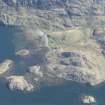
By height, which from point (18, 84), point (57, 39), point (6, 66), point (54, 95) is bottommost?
point (54, 95)

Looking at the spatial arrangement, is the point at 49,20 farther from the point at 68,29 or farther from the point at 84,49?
the point at 84,49

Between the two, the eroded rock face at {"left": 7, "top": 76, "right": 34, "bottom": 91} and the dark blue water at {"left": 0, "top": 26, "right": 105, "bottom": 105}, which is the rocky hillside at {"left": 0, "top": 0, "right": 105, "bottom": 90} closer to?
the eroded rock face at {"left": 7, "top": 76, "right": 34, "bottom": 91}

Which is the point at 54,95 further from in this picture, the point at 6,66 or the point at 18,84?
the point at 6,66

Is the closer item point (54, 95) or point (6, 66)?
point (54, 95)

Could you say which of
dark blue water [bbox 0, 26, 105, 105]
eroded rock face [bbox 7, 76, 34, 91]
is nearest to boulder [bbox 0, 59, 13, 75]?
eroded rock face [bbox 7, 76, 34, 91]

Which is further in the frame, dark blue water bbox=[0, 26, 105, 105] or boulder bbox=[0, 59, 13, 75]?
boulder bbox=[0, 59, 13, 75]

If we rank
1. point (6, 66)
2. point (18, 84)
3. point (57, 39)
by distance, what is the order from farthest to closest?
point (57, 39), point (6, 66), point (18, 84)

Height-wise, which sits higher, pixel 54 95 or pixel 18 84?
pixel 18 84

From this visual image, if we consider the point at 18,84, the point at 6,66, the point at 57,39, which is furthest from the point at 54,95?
the point at 57,39

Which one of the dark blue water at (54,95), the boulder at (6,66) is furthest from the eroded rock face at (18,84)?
the boulder at (6,66)
